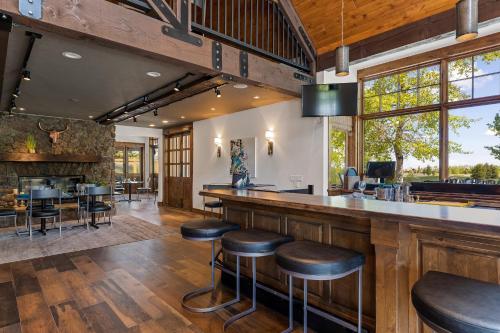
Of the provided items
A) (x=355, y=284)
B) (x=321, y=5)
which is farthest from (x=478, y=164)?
(x=355, y=284)

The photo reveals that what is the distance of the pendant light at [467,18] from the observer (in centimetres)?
209

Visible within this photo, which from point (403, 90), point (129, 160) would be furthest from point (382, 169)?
point (129, 160)

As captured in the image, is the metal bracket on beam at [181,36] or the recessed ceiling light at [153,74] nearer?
the metal bracket on beam at [181,36]

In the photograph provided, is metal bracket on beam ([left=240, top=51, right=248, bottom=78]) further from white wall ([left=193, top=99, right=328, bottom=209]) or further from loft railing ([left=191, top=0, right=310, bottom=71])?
white wall ([left=193, top=99, right=328, bottom=209])

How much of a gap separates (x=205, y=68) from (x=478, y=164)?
13.5ft

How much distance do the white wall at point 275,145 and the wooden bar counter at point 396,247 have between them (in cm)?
293

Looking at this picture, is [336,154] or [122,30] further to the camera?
[336,154]

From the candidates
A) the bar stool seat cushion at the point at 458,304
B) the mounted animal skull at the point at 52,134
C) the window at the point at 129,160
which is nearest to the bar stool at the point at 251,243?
the bar stool seat cushion at the point at 458,304

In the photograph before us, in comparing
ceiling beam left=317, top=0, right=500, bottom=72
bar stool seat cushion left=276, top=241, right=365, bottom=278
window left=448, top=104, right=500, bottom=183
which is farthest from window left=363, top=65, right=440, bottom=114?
bar stool seat cushion left=276, top=241, right=365, bottom=278

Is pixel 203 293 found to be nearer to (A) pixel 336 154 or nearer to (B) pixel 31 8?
(B) pixel 31 8

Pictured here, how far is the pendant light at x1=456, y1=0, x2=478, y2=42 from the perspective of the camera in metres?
2.09

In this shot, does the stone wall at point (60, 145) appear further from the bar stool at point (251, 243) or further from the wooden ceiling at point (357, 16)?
the bar stool at point (251, 243)

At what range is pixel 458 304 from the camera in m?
1.13

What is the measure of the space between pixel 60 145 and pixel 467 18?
27.4ft
